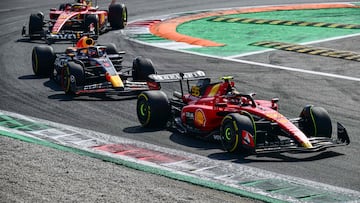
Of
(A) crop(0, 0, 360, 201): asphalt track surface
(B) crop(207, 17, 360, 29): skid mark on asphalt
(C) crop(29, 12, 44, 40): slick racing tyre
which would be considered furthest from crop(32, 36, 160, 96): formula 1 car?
(B) crop(207, 17, 360, 29): skid mark on asphalt

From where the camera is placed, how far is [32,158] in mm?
16188

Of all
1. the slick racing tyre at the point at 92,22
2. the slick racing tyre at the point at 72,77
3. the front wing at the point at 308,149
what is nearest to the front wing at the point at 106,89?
the slick racing tyre at the point at 72,77

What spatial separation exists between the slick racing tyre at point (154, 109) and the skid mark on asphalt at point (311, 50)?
37.0ft

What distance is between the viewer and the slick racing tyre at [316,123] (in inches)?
686

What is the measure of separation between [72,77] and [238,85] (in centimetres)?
493

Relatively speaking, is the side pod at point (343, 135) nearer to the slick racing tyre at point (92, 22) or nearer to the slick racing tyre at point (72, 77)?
the slick racing tyre at point (72, 77)

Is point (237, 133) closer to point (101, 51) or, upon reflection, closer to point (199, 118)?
point (199, 118)

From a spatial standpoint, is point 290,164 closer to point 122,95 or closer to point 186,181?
point 186,181

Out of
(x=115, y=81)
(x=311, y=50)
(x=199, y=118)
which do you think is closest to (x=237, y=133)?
(x=199, y=118)

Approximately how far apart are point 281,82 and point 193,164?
9.28 m

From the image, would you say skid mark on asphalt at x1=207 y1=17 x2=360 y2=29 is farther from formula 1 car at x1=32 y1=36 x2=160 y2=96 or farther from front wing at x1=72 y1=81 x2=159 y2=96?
front wing at x1=72 y1=81 x2=159 y2=96

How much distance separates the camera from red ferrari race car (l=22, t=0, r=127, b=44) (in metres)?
31.8

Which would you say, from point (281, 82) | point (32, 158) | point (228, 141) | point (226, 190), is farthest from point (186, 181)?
point (281, 82)

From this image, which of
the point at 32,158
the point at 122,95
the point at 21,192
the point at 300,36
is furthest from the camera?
the point at 300,36
